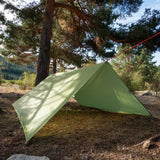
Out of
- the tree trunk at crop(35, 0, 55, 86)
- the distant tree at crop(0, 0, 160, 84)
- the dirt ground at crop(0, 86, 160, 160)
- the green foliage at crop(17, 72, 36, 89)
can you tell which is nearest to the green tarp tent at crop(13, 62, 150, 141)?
the dirt ground at crop(0, 86, 160, 160)

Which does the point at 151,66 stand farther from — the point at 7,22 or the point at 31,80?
the point at 7,22

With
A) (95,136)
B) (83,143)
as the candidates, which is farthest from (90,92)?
(83,143)

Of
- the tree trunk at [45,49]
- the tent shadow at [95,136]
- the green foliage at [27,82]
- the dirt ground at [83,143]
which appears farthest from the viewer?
the green foliage at [27,82]

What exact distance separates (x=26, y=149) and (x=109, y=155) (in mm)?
751

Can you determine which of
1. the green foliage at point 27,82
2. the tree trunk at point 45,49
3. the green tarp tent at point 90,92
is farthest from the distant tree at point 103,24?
the green foliage at point 27,82

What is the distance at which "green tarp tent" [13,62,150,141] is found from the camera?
1.62 m

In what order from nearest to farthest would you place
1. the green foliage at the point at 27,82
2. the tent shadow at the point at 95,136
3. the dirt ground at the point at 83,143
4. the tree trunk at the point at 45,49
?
the dirt ground at the point at 83,143 → the tent shadow at the point at 95,136 → the tree trunk at the point at 45,49 → the green foliage at the point at 27,82

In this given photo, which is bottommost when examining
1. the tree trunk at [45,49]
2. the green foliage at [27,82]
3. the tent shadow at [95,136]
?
the tent shadow at [95,136]

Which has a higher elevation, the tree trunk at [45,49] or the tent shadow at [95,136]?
the tree trunk at [45,49]

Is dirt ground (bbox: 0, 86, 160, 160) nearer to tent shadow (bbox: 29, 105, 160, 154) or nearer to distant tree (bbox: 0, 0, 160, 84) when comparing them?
tent shadow (bbox: 29, 105, 160, 154)

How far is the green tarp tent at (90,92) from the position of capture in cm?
162

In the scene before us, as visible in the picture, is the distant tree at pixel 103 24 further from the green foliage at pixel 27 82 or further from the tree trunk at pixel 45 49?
the green foliage at pixel 27 82

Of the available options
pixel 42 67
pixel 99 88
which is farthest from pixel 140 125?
pixel 42 67

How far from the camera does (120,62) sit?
66.5 ft
